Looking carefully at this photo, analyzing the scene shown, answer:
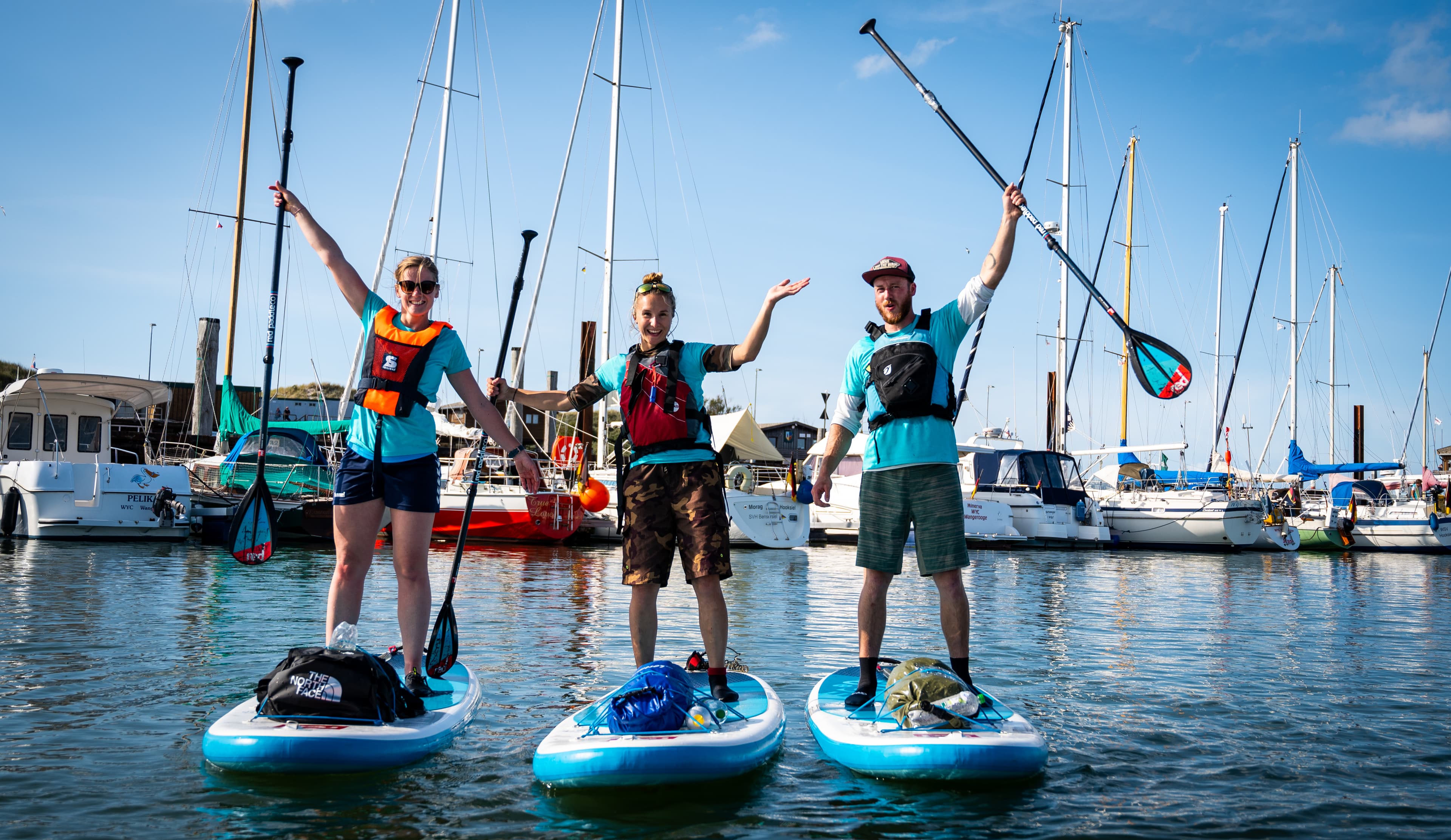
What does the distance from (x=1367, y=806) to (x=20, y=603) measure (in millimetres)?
10447

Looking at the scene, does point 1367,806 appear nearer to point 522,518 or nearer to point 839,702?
point 839,702

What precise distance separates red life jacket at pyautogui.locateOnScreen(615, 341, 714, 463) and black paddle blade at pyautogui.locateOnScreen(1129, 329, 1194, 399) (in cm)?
271

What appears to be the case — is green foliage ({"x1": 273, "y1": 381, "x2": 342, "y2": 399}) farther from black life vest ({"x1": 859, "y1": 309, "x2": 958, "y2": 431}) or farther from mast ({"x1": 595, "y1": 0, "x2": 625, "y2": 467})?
black life vest ({"x1": 859, "y1": 309, "x2": 958, "y2": 431})

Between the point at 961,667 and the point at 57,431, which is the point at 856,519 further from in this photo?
the point at 961,667

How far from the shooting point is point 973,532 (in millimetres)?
25000

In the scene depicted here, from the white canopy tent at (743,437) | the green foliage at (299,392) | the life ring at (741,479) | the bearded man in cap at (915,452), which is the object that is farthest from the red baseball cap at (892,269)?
the green foliage at (299,392)

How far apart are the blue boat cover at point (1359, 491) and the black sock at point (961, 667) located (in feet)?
122

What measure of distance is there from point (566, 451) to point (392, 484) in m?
18.6

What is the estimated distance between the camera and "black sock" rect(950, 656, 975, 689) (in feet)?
15.7

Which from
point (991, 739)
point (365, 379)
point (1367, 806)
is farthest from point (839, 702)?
point (365, 379)

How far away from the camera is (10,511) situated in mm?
18438

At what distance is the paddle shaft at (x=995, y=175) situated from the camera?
19.6 feet

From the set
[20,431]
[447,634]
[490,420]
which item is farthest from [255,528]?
[20,431]

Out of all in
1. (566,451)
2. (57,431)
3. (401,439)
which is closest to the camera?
(401,439)
